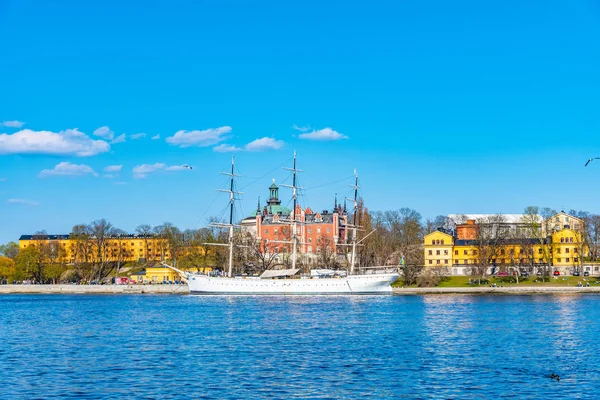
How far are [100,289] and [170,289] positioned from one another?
11976 mm

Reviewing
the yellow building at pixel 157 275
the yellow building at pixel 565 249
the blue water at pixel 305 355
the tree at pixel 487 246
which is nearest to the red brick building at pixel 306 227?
the yellow building at pixel 157 275

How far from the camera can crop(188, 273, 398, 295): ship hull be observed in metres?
102

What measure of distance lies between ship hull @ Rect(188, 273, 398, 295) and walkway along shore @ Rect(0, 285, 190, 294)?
23.7ft

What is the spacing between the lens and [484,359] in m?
35.5

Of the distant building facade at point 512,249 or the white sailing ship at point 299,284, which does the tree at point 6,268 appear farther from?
the distant building facade at point 512,249

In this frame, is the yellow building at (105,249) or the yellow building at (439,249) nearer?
the yellow building at (439,249)

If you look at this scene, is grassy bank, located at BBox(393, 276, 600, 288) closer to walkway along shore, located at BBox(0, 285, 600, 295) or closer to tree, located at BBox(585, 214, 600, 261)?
walkway along shore, located at BBox(0, 285, 600, 295)

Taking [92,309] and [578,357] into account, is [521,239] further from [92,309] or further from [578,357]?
[578,357]

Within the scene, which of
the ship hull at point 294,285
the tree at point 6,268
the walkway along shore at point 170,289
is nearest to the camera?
the walkway along shore at point 170,289

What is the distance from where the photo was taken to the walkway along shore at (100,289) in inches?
4562

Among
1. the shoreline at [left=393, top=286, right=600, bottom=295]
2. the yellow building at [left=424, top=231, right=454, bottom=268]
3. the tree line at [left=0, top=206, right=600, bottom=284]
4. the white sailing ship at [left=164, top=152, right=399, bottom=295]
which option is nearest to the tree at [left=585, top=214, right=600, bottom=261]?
the tree line at [left=0, top=206, right=600, bottom=284]

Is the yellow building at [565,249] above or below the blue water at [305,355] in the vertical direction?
above

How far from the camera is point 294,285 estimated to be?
105 metres

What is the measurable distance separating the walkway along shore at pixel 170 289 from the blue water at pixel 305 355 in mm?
33542
